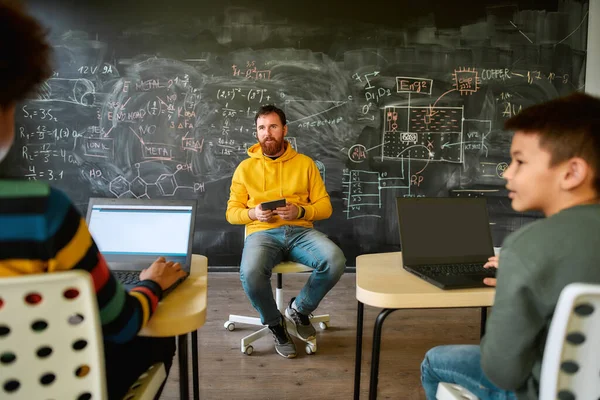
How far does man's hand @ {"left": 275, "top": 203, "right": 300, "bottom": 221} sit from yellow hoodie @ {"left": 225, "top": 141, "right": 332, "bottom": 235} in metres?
0.13

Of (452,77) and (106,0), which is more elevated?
(106,0)

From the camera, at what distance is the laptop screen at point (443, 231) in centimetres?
157

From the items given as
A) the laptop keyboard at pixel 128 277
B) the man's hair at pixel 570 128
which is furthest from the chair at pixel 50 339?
the man's hair at pixel 570 128

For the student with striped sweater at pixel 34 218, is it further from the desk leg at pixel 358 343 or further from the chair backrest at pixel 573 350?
the desk leg at pixel 358 343

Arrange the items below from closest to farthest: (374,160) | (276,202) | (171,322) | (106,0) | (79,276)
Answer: (79,276), (171,322), (276,202), (106,0), (374,160)

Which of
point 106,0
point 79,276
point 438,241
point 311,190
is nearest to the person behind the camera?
point 79,276

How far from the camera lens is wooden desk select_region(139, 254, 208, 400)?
1.02 meters

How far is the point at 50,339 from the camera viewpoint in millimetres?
789

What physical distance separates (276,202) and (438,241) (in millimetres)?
1001

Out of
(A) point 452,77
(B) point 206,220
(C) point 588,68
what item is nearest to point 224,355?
(B) point 206,220

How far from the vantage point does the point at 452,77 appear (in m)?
3.78

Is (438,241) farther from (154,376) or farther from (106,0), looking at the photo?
(106,0)

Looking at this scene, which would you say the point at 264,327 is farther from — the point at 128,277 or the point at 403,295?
the point at 403,295

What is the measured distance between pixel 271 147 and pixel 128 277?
1499mm
